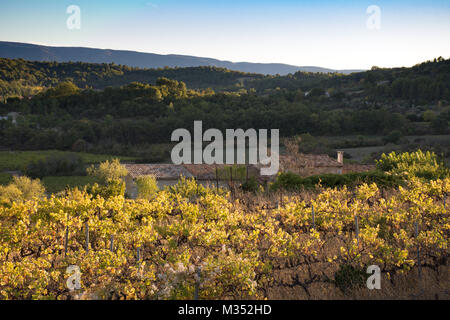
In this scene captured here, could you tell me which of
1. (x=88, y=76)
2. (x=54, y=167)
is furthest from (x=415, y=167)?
(x=88, y=76)

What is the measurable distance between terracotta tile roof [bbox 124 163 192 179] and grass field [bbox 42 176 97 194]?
143 inches

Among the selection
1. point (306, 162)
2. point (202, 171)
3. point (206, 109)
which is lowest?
point (202, 171)

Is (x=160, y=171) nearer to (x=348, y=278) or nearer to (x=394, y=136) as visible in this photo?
(x=348, y=278)

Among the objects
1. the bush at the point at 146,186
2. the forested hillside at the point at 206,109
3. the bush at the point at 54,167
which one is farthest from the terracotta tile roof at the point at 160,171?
the forested hillside at the point at 206,109

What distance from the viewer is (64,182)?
91.2 ft

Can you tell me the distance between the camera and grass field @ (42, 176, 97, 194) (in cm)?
2598

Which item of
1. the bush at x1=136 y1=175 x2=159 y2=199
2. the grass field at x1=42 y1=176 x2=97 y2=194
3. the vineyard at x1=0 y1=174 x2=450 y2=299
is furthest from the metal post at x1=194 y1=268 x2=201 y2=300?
the grass field at x1=42 y1=176 x2=97 y2=194

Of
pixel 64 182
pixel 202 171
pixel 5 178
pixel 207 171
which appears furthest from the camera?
pixel 64 182

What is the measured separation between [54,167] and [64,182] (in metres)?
4.61

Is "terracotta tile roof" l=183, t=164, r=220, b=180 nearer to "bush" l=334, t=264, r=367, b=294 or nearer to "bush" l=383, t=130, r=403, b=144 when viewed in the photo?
"bush" l=334, t=264, r=367, b=294

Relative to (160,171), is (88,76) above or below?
above

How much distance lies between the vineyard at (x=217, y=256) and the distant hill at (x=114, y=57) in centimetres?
11812

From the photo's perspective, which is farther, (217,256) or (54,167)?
(54,167)

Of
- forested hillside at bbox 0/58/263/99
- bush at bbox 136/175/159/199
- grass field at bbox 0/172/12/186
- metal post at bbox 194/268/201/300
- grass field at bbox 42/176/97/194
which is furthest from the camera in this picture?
forested hillside at bbox 0/58/263/99
